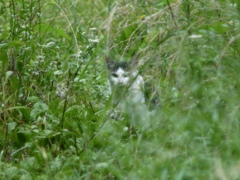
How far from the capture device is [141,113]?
3.65 meters

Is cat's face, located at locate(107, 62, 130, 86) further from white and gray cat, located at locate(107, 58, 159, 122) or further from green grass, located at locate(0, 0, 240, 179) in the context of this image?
white and gray cat, located at locate(107, 58, 159, 122)

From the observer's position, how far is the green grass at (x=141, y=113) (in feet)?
9.27

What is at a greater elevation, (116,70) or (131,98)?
(131,98)

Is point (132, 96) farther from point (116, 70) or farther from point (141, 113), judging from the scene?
point (116, 70)

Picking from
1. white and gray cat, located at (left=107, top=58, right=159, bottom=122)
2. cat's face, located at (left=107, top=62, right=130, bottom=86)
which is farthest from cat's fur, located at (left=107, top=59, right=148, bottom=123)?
cat's face, located at (left=107, top=62, right=130, bottom=86)

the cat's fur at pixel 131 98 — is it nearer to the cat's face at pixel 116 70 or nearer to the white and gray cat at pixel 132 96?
the white and gray cat at pixel 132 96

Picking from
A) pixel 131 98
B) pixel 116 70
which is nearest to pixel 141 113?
pixel 131 98

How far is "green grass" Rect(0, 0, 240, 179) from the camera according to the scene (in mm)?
2826

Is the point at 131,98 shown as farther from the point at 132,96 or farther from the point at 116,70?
the point at 116,70

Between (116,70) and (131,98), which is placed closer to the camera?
(131,98)

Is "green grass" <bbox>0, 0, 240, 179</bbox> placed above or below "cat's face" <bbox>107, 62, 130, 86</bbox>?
above

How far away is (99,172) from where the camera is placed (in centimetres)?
348

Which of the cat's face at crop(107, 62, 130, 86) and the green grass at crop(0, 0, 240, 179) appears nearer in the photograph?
the green grass at crop(0, 0, 240, 179)

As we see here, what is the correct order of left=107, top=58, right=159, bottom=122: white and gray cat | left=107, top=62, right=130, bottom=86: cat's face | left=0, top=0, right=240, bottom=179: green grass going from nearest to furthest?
left=0, top=0, right=240, bottom=179: green grass, left=107, top=58, right=159, bottom=122: white and gray cat, left=107, top=62, right=130, bottom=86: cat's face
